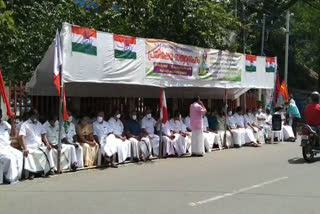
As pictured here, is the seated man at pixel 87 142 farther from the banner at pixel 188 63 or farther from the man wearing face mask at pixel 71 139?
the banner at pixel 188 63

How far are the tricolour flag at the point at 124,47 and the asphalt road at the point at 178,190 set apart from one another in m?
2.79

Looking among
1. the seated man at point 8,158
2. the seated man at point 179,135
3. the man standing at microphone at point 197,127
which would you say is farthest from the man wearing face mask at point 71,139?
the man standing at microphone at point 197,127

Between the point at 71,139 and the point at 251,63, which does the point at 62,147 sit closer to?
the point at 71,139

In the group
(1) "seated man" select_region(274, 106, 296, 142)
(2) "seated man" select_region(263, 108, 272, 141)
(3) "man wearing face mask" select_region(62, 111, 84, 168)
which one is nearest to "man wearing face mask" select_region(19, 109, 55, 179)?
(3) "man wearing face mask" select_region(62, 111, 84, 168)

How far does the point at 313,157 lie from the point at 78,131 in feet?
20.2

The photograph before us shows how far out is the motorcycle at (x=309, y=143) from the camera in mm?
12289

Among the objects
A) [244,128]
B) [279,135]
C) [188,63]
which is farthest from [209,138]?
[279,135]

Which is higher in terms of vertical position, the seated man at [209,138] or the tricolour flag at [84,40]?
the tricolour flag at [84,40]

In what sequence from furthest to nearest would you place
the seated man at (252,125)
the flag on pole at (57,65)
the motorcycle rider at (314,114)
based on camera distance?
1. the seated man at (252,125)
2. the motorcycle rider at (314,114)
3. the flag on pole at (57,65)

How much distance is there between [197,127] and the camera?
14.3m

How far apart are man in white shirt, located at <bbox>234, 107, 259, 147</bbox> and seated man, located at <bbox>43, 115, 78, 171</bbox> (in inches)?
309

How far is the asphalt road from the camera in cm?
→ 719

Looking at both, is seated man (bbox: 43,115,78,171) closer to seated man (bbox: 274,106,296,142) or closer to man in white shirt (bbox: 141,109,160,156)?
man in white shirt (bbox: 141,109,160,156)

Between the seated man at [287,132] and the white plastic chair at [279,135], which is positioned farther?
the seated man at [287,132]
